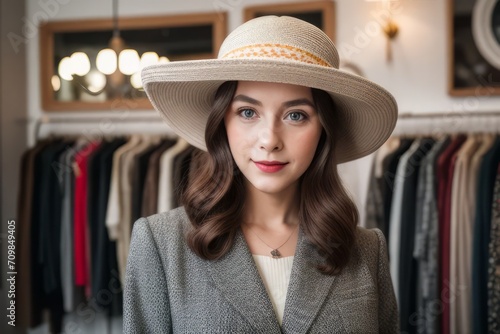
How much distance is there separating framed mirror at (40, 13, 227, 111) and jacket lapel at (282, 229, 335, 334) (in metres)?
2.22

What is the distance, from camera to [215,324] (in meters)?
1.04

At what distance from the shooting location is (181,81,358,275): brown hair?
1118mm

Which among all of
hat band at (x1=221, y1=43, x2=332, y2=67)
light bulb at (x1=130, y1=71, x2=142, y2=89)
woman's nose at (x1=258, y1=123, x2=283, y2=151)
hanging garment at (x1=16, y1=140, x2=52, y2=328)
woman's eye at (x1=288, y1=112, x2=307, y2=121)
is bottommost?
hanging garment at (x1=16, y1=140, x2=52, y2=328)

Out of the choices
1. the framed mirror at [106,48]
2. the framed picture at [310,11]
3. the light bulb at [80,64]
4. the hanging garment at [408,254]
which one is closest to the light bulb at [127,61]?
the framed mirror at [106,48]

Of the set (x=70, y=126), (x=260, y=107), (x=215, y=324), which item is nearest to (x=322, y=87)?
(x=260, y=107)

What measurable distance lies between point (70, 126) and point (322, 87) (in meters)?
2.73

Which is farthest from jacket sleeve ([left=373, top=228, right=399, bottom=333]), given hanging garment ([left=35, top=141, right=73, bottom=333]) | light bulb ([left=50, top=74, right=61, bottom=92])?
light bulb ([left=50, top=74, right=61, bottom=92])

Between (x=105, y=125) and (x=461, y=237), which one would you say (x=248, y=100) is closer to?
(x=461, y=237)

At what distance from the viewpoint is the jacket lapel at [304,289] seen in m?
1.06

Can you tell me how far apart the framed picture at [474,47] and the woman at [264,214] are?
191 centimetres

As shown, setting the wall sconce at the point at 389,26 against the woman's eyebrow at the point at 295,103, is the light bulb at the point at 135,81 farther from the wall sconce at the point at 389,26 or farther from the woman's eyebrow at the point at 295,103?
the woman's eyebrow at the point at 295,103

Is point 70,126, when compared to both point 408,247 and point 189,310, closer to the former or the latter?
point 408,247

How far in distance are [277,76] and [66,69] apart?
258cm

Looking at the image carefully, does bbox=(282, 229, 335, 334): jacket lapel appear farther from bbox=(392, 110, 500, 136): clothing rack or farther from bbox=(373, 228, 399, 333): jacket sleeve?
bbox=(392, 110, 500, 136): clothing rack
